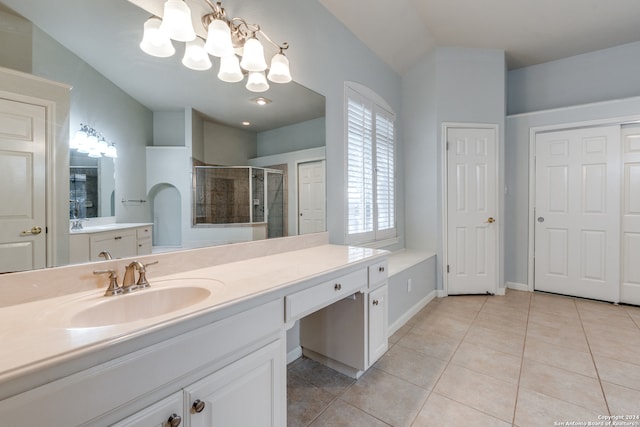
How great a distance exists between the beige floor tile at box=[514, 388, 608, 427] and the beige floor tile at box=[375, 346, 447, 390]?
45 cm

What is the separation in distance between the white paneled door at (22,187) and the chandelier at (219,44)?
1.85ft

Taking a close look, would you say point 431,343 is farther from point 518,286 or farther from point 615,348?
A: point 518,286

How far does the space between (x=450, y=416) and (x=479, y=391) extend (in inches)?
12.5

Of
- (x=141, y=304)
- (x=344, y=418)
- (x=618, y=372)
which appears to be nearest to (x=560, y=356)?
(x=618, y=372)

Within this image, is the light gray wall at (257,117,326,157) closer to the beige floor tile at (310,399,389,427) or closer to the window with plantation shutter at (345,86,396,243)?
the window with plantation shutter at (345,86,396,243)

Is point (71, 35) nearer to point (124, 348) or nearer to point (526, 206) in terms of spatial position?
point (124, 348)

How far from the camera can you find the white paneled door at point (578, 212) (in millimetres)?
3045

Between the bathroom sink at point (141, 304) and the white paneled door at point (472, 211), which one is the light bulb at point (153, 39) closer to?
the bathroom sink at point (141, 304)

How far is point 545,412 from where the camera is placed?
58.7 inches

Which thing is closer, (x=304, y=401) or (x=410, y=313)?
(x=304, y=401)

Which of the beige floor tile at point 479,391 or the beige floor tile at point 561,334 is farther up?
the beige floor tile at point 561,334

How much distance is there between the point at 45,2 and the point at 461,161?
3513mm

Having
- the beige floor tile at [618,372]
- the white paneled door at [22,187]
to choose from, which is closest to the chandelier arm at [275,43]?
the white paneled door at [22,187]

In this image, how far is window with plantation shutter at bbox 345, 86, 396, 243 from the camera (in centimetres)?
255
